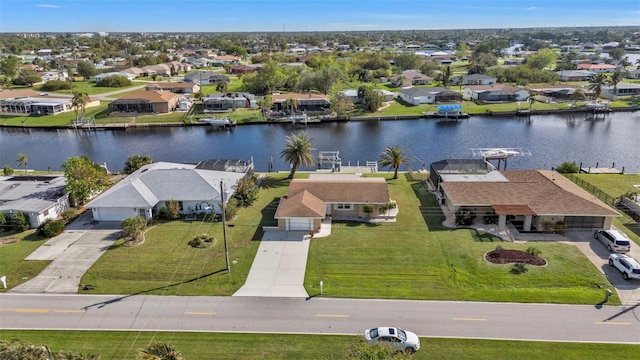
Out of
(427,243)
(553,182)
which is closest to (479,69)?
(553,182)

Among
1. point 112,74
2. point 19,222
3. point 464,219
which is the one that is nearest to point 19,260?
point 19,222

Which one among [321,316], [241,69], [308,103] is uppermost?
[241,69]

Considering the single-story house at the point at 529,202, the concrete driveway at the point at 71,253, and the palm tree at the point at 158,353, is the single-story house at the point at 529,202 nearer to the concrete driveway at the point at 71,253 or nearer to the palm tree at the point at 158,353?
the palm tree at the point at 158,353

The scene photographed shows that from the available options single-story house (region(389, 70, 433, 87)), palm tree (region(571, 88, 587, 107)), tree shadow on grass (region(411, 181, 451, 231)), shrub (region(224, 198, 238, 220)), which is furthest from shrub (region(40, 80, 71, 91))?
palm tree (region(571, 88, 587, 107))

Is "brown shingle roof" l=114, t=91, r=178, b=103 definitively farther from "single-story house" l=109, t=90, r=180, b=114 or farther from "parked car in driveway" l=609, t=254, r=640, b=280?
"parked car in driveway" l=609, t=254, r=640, b=280

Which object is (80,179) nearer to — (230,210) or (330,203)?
(230,210)
